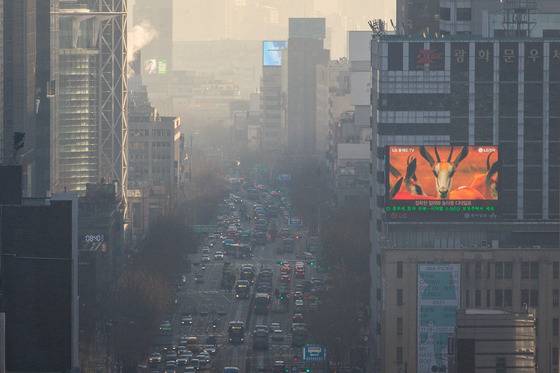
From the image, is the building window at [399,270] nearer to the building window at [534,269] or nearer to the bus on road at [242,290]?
the building window at [534,269]

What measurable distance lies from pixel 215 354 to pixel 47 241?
47954 mm

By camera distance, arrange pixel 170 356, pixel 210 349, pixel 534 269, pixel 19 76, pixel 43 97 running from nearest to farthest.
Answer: pixel 534 269 < pixel 170 356 < pixel 210 349 < pixel 19 76 < pixel 43 97

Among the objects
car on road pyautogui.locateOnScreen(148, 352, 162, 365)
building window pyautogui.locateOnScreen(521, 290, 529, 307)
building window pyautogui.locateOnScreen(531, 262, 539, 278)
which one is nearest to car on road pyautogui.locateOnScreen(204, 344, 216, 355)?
car on road pyautogui.locateOnScreen(148, 352, 162, 365)

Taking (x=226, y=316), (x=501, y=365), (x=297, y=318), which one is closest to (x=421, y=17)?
(x=297, y=318)

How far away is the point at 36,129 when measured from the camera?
15875cm

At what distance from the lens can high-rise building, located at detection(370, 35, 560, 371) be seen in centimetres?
11481

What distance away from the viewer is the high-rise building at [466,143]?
115 m

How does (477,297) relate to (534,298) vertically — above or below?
above

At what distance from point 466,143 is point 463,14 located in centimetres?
1174

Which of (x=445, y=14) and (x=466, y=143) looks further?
(x=445, y=14)

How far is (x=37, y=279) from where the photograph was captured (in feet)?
245

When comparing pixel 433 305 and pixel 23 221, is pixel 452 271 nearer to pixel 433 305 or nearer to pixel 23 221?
pixel 433 305

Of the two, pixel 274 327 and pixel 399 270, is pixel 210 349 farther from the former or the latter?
pixel 399 270

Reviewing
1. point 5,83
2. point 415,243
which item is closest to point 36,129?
point 5,83
